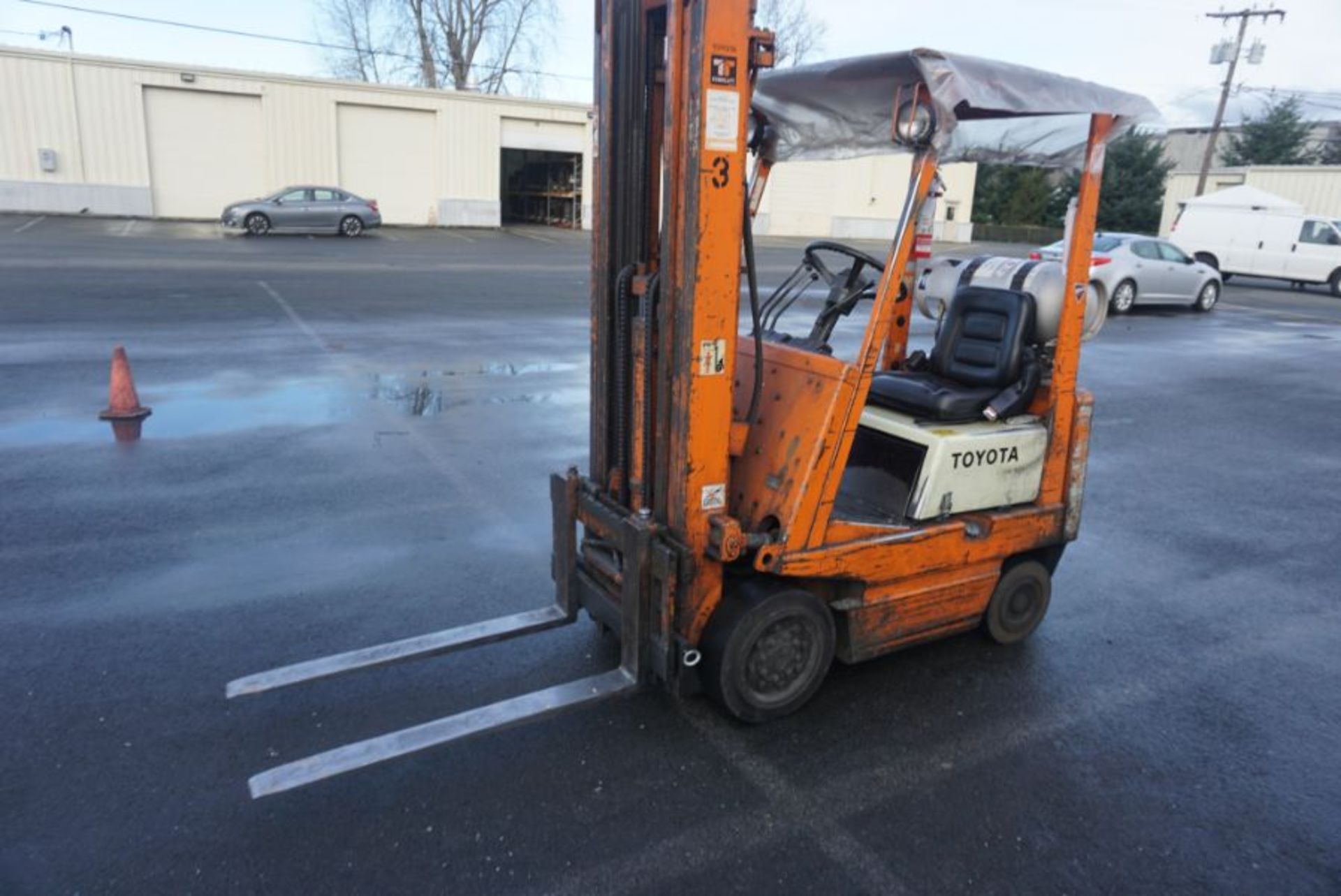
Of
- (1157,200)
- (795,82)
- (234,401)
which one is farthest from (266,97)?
(1157,200)

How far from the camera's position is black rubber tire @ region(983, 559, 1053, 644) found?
452 centimetres

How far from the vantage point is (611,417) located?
162 inches

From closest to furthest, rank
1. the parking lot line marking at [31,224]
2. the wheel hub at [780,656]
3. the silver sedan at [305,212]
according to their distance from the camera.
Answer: the wheel hub at [780,656] → the parking lot line marking at [31,224] → the silver sedan at [305,212]

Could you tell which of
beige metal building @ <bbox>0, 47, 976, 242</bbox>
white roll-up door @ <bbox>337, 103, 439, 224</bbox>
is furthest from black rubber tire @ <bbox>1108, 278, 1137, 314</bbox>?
white roll-up door @ <bbox>337, 103, 439, 224</bbox>

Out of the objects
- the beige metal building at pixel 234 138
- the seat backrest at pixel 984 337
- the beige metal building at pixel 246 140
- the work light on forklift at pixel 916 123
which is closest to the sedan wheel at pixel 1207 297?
the beige metal building at pixel 246 140

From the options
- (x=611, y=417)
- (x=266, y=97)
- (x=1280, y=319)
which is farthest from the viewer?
(x=266, y=97)

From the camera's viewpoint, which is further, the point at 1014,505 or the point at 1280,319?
the point at 1280,319

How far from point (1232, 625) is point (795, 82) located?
3.73 m

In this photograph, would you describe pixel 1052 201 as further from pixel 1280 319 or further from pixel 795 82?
pixel 795 82

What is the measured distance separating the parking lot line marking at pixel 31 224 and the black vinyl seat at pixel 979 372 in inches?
1055

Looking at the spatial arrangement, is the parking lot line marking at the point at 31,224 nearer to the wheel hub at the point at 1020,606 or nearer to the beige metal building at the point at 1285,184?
the wheel hub at the point at 1020,606

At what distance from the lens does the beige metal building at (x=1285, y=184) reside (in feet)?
113

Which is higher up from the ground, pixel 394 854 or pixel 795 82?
pixel 795 82

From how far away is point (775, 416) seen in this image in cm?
388
